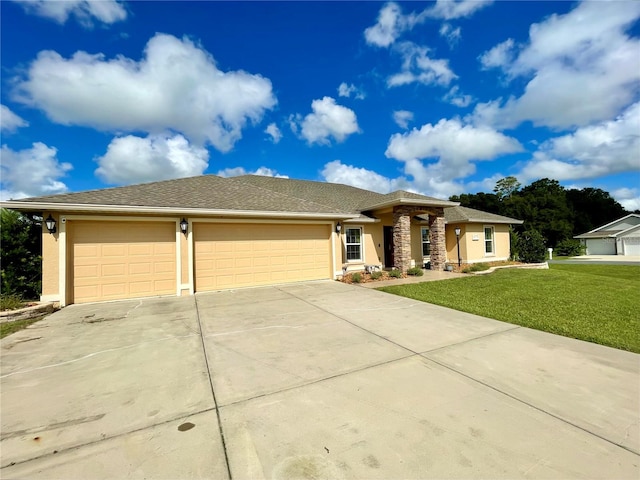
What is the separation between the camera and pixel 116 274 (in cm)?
820

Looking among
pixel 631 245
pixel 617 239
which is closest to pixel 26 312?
pixel 617 239

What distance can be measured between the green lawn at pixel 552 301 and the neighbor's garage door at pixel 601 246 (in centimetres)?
2949

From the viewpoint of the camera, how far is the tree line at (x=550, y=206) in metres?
32.1

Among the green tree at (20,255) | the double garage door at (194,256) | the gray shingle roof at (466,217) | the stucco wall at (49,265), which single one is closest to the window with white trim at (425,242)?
the gray shingle roof at (466,217)

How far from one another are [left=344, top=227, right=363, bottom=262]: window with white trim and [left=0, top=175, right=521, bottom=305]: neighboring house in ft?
0.17

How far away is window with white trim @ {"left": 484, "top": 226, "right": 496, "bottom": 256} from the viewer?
55.4 feet

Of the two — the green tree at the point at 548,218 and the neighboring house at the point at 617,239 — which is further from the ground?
the green tree at the point at 548,218

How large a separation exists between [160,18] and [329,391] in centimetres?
1144

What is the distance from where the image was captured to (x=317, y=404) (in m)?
2.75

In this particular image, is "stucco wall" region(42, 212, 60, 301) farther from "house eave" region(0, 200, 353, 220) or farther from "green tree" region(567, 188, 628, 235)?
"green tree" region(567, 188, 628, 235)

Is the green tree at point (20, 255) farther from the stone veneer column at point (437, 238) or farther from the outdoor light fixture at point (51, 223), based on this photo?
the stone veneer column at point (437, 238)

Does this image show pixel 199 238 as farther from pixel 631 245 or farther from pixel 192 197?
pixel 631 245

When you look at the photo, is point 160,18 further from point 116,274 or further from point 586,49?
point 586,49

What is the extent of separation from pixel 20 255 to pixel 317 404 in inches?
381
